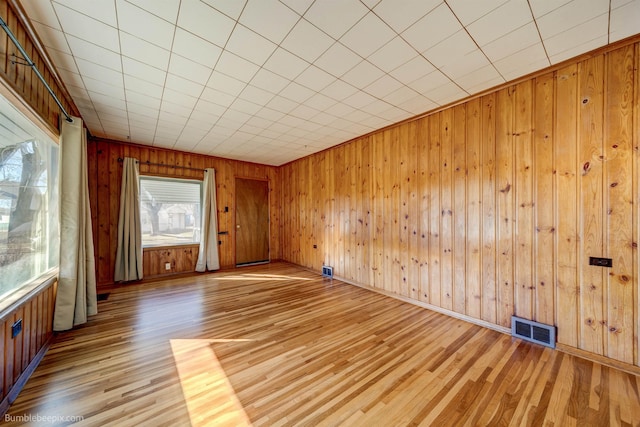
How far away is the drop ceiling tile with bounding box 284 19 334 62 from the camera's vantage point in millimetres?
1803

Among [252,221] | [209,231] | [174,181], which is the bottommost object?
[209,231]

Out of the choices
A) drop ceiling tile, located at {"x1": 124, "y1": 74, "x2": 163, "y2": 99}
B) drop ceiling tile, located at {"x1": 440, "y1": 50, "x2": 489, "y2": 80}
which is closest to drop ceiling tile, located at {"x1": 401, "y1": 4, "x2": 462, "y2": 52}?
drop ceiling tile, located at {"x1": 440, "y1": 50, "x2": 489, "y2": 80}

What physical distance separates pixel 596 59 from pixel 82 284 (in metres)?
5.74

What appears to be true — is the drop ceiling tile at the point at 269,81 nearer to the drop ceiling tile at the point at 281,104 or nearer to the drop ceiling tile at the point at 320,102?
the drop ceiling tile at the point at 281,104

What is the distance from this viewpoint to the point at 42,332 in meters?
2.19

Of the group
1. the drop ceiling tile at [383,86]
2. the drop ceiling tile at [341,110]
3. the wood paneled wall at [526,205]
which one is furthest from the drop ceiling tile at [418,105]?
the drop ceiling tile at [341,110]

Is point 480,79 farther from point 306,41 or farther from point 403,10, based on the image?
point 306,41

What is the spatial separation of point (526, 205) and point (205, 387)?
3.43m

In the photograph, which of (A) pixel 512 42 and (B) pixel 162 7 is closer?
(B) pixel 162 7

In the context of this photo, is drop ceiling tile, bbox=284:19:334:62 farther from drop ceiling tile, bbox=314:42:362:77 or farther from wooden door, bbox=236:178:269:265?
wooden door, bbox=236:178:269:265

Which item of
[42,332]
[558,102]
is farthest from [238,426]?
[558,102]

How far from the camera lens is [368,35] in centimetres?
187

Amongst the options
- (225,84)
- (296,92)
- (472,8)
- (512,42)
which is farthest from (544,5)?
(225,84)

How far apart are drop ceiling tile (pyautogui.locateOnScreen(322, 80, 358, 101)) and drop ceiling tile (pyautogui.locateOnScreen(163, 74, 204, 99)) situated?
142cm
